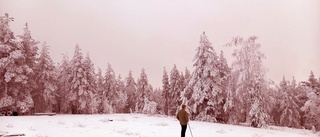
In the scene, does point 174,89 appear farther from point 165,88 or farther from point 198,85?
point 198,85

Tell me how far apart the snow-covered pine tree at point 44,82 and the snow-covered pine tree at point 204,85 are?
22.2 metres

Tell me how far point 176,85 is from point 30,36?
3460 centimetres

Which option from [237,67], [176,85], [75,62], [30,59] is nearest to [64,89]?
[75,62]

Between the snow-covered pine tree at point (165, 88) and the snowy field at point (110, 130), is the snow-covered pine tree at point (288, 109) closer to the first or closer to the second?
the snow-covered pine tree at point (165, 88)

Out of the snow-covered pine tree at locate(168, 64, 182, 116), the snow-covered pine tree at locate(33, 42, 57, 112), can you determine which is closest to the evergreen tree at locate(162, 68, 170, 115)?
the snow-covered pine tree at locate(168, 64, 182, 116)

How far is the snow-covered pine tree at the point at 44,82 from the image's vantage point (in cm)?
4553

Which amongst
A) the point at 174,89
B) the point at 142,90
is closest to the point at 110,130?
the point at 174,89

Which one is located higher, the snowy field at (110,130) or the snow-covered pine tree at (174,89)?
the snow-covered pine tree at (174,89)

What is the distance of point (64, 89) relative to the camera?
179 ft

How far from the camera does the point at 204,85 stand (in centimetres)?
3519

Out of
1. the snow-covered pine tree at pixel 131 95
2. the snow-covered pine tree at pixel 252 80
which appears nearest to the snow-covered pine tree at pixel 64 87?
the snow-covered pine tree at pixel 131 95

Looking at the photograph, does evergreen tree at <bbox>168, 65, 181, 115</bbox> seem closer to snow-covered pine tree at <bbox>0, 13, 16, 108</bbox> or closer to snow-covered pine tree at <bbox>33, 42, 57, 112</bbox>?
snow-covered pine tree at <bbox>33, 42, 57, 112</bbox>

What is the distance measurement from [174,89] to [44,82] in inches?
1195

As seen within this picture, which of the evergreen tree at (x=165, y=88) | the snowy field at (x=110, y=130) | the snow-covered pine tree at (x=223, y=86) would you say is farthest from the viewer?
the evergreen tree at (x=165, y=88)
